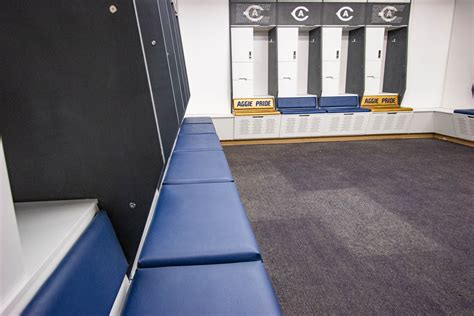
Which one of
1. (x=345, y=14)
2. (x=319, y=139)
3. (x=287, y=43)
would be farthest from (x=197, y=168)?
(x=345, y=14)

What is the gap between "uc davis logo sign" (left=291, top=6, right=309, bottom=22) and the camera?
4.74 metres

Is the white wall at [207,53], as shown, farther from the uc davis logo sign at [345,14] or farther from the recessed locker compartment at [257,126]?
the uc davis logo sign at [345,14]

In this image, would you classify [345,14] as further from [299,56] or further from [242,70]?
[242,70]

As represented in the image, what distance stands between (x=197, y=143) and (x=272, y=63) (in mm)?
2882

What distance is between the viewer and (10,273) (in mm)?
417

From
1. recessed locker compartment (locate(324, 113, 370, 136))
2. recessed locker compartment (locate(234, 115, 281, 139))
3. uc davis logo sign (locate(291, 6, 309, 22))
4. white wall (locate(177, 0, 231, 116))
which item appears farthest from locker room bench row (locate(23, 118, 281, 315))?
uc davis logo sign (locate(291, 6, 309, 22))

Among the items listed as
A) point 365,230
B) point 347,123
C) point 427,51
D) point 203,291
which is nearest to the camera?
point 203,291

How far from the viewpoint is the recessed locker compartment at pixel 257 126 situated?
15.8 feet

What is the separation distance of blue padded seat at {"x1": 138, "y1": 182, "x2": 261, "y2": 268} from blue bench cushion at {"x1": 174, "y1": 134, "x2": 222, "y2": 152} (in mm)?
957

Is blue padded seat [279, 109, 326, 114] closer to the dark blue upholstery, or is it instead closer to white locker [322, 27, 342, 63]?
white locker [322, 27, 342, 63]

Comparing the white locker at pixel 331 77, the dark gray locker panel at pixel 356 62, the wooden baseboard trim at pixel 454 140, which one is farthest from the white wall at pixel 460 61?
the white locker at pixel 331 77

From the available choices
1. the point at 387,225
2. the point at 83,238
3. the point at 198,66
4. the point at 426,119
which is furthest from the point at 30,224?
the point at 426,119

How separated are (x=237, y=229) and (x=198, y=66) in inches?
166

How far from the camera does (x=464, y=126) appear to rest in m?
4.74
